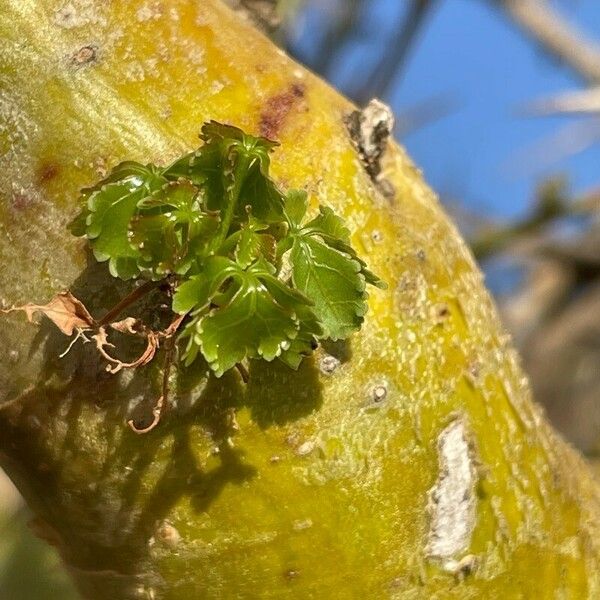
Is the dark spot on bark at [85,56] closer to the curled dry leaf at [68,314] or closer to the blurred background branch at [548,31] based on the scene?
the curled dry leaf at [68,314]

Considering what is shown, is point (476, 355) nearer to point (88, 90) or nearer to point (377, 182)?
point (377, 182)

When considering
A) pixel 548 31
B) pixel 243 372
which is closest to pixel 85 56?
pixel 243 372

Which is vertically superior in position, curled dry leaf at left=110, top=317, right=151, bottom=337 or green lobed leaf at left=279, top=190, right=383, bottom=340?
green lobed leaf at left=279, top=190, right=383, bottom=340

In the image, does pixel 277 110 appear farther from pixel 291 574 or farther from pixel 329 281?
pixel 291 574

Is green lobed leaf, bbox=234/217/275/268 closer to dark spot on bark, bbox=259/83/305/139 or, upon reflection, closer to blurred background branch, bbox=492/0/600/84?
dark spot on bark, bbox=259/83/305/139

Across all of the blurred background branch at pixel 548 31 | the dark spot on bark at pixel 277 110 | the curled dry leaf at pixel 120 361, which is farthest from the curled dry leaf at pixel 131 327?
the blurred background branch at pixel 548 31

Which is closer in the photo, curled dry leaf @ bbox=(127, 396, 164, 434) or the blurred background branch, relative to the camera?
curled dry leaf @ bbox=(127, 396, 164, 434)

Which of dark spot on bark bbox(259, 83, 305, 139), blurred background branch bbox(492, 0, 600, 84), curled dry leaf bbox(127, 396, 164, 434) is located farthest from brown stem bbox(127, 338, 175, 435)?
blurred background branch bbox(492, 0, 600, 84)

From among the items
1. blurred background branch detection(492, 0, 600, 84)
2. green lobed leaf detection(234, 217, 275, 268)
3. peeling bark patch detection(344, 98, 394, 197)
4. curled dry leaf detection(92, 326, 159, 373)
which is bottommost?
curled dry leaf detection(92, 326, 159, 373)
